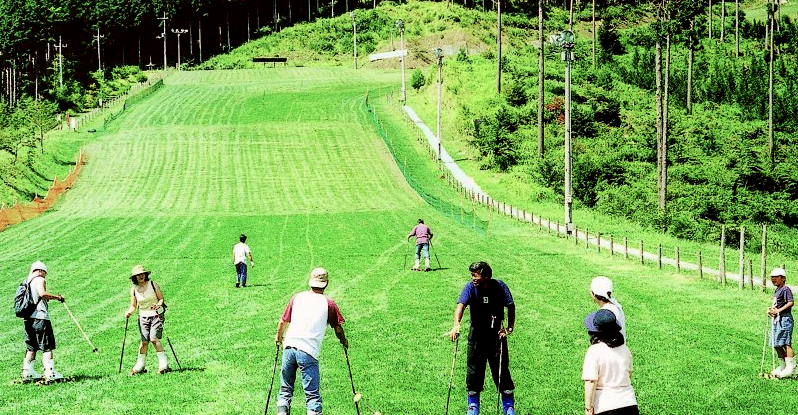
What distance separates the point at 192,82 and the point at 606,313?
12302cm

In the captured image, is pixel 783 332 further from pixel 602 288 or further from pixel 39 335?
pixel 39 335

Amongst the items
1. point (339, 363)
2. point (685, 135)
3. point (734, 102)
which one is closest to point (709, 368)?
point (339, 363)

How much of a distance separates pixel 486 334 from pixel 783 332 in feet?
21.0

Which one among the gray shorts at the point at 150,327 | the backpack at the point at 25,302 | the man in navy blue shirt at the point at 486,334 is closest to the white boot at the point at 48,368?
the backpack at the point at 25,302

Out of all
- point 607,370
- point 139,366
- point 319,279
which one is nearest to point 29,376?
point 139,366

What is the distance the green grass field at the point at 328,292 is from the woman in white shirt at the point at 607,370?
4738 millimetres

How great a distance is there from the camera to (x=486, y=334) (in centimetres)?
1279

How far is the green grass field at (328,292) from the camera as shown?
1518 cm

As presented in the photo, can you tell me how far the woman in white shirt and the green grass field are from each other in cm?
474

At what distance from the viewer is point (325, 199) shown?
59438mm

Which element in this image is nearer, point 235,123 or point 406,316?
point 406,316

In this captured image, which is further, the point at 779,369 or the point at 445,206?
the point at 445,206

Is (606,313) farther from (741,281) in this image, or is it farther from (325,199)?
(325,199)

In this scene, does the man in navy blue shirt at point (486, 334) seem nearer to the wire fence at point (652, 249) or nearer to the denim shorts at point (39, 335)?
the denim shorts at point (39, 335)
